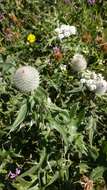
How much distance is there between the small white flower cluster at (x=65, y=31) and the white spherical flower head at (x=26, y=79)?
1.25 meters

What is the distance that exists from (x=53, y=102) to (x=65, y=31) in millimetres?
810

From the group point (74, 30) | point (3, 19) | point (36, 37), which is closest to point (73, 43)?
point (74, 30)

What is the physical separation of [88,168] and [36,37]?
1.87m

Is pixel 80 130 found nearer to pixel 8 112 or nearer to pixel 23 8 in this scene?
pixel 8 112

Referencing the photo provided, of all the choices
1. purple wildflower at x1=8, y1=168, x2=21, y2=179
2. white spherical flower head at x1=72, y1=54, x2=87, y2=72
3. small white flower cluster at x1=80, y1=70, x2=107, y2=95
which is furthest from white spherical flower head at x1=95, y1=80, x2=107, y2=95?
purple wildflower at x1=8, y1=168, x2=21, y2=179

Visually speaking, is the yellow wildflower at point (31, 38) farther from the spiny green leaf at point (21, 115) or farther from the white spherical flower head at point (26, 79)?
the spiny green leaf at point (21, 115)

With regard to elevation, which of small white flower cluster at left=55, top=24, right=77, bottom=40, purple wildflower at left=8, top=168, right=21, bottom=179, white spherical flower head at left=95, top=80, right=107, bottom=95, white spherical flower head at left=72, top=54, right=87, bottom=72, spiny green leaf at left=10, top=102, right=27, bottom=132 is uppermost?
small white flower cluster at left=55, top=24, right=77, bottom=40

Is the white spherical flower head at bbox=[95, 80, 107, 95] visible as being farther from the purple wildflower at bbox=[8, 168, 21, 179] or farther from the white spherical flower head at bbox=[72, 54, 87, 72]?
the purple wildflower at bbox=[8, 168, 21, 179]

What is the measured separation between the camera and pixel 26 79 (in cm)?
392

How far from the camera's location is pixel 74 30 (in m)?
5.17

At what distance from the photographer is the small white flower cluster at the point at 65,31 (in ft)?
16.9

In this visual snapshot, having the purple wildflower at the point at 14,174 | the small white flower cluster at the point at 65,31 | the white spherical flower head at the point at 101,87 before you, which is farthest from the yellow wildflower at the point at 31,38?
the purple wildflower at the point at 14,174

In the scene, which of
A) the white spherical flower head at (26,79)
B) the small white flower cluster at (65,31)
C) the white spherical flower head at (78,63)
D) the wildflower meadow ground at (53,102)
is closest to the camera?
the white spherical flower head at (26,79)

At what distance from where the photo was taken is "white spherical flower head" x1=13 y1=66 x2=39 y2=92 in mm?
3883
